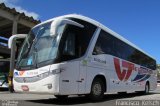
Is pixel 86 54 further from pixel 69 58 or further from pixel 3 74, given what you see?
pixel 3 74

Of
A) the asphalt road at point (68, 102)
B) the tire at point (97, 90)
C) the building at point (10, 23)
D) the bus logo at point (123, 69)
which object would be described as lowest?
the asphalt road at point (68, 102)

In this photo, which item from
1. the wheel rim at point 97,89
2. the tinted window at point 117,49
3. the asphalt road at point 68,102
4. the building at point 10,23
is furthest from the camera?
the building at point 10,23

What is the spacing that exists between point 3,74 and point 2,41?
19195 millimetres

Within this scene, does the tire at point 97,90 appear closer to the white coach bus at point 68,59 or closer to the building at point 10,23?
the white coach bus at point 68,59

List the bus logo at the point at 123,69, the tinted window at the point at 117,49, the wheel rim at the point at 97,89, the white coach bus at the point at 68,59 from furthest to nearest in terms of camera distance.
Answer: the bus logo at the point at 123,69
the tinted window at the point at 117,49
the wheel rim at the point at 97,89
the white coach bus at the point at 68,59

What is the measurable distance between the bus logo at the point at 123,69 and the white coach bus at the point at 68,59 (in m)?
0.49

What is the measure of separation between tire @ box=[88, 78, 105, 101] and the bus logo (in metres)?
2.14

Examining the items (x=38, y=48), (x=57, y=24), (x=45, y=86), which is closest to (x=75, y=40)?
(x=38, y=48)

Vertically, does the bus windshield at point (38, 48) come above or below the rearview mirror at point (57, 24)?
below

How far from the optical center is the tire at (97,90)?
42.4 ft

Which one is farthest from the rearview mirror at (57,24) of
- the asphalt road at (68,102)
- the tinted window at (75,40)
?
the asphalt road at (68,102)

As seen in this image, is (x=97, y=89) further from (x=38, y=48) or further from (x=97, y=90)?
(x=38, y=48)

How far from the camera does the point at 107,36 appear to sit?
1462cm

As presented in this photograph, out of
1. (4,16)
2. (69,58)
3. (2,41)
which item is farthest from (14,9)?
(69,58)
